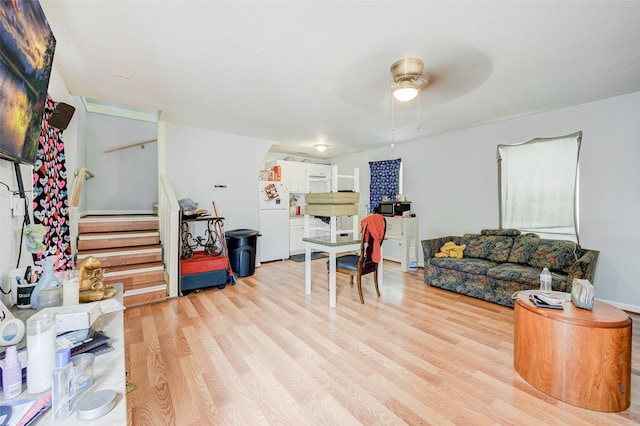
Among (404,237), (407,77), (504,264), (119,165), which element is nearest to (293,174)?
(404,237)

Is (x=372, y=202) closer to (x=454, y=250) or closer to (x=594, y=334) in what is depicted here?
(x=454, y=250)

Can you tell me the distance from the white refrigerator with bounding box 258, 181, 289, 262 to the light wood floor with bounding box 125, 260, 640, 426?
2.04 meters

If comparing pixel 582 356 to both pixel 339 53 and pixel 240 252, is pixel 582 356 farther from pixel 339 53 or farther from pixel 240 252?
pixel 240 252

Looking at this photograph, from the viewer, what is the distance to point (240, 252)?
15.0 ft

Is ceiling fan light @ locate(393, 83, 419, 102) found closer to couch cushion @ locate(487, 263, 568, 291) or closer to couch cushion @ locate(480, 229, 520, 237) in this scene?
couch cushion @ locate(487, 263, 568, 291)

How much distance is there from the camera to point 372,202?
6133 mm

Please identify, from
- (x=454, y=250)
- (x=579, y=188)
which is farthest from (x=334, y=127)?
(x=579, y=188)

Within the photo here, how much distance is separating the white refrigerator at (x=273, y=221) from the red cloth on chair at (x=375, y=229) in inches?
103

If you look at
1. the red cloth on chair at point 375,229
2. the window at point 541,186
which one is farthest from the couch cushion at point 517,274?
the red cloth on chair at point 375,229

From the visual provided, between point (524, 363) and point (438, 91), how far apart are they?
2.65m

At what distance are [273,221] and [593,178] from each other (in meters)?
5.00

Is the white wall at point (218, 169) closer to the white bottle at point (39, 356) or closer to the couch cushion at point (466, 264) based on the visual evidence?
the couch cushion at point (466, 264)

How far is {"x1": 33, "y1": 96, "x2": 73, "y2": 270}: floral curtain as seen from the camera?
209 centimetres

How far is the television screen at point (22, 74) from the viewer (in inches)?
45.1
